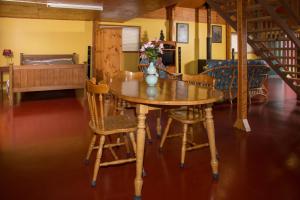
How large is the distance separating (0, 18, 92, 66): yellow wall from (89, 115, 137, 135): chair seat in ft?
21.6

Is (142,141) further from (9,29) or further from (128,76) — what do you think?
(9,29)

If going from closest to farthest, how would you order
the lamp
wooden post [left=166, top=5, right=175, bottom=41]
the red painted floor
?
the red painted floor, the lamp, wooden post [left=166, top=5, right=175, bottom=41]

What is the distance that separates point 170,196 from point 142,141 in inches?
18.7

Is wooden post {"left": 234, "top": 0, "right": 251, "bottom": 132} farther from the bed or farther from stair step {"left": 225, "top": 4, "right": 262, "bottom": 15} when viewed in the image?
the bed

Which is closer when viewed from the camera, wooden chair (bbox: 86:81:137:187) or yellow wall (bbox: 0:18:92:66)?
wooden chair (bbox: 86:81:137:187)

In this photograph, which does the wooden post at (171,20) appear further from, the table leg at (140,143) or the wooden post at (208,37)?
the table leg at (140,143)

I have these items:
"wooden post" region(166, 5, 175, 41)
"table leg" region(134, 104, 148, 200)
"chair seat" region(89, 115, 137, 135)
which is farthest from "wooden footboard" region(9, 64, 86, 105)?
"table leg" region(134, 104, 148, 200)

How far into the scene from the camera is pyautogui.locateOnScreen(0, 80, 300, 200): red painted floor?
87.2 inches

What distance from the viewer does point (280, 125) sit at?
428 centimetres

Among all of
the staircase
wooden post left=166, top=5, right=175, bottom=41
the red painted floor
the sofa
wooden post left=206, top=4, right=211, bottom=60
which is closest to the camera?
the red painted floor

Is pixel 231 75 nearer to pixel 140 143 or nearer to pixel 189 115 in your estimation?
Result: pixel 189 115

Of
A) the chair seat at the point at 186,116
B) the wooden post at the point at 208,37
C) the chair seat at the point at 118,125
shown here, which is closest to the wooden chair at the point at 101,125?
the chair seat at the point at 118,125

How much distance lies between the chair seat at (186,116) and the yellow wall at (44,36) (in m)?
6.49

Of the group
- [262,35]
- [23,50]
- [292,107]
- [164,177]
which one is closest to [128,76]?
[164,177]
